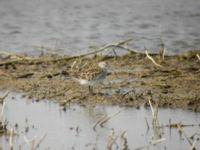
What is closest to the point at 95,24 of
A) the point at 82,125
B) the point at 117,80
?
the point at 117,80

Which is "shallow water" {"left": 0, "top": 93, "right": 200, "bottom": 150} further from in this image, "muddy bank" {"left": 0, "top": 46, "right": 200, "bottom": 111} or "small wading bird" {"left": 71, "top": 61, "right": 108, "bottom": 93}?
"small wading bird" {"left": 71, "top": 61, "right": 108, "bottom": 93}

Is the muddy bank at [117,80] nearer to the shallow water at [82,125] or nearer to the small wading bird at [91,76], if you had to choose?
the small wading bird at [91,76]

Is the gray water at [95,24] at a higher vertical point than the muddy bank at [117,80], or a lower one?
higher

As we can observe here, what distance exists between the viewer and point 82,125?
36.3 feet

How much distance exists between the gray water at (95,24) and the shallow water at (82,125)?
501cm

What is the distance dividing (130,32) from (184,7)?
116 inches

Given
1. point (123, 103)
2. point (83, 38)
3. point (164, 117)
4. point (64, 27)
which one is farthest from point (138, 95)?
point (64, 27)

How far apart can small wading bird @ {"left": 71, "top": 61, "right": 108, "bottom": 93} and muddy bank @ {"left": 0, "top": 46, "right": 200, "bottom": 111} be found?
14 cm

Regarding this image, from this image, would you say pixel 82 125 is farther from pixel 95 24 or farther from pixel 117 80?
pixel 95 24

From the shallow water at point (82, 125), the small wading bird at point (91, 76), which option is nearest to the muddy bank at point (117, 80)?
the small wading bird at point (91, 76)

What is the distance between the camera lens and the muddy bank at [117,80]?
39.9 feet

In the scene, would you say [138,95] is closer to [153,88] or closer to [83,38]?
[153,88]

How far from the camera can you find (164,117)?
1120cm

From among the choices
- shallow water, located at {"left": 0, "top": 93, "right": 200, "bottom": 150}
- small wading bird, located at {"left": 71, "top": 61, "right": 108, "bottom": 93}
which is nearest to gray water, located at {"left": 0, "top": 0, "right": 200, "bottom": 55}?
small wading bird, located at {"left": 71, "top": 61, "right": 108, "bottom": 93}
